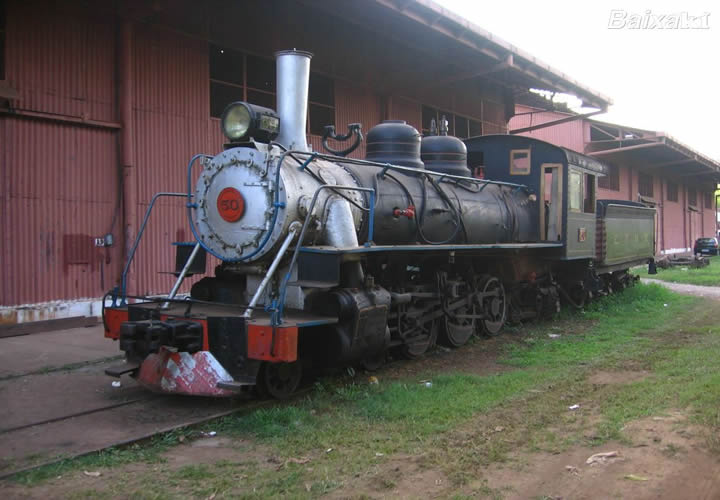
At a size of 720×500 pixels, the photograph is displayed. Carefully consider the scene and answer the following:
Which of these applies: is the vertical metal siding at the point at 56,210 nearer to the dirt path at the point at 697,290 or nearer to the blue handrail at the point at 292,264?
the blue handrail at the point at 292,264

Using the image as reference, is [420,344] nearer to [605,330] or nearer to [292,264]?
[292,264]

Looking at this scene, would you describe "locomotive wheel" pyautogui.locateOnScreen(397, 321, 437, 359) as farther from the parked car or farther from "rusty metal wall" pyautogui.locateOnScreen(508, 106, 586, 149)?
the parked car

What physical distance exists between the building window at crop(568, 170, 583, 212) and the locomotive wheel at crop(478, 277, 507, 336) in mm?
2011

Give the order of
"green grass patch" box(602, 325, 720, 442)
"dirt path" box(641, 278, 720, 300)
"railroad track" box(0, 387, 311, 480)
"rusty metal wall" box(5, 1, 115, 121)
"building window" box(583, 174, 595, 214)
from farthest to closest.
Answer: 1. "dirt path" box(641, 278, 720, 300)
2. "building window" box(583, 174, 595, 214)
3. "rusty metal wall" box(5, 1, 115, 121)
4. "green grass patch" box(602, 325, 720, 442)
5. "railroad track" box(0, 387, 311, 480)

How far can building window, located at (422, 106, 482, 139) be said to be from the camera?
16.9 meters

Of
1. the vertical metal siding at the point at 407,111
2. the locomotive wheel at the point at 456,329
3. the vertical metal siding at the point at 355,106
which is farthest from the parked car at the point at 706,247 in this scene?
the locomotive wheel at the point at 456,329

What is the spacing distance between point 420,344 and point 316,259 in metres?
2.35

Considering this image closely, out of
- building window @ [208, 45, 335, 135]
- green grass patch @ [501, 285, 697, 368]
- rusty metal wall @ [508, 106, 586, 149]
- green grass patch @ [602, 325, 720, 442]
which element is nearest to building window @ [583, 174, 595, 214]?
green grass patch @ [501, 285, 697, 368]

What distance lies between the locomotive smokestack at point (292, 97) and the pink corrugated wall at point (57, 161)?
432cm

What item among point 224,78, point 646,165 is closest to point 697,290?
point 224,78

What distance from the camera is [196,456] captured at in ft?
14.2

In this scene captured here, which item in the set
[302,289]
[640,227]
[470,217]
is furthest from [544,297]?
[302,289]

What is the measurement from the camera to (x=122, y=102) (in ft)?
32.5

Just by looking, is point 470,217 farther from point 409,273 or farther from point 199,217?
point 199,217
